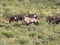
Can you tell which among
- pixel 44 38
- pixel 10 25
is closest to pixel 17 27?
pixel 10 25

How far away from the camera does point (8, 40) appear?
30.2 ft

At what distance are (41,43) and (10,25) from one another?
2992 millimetres

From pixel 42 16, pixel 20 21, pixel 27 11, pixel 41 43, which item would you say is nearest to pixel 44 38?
pixel 41 43

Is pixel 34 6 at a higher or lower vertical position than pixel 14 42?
lower

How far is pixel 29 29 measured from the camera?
11.0 metres

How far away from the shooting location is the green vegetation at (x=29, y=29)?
9082 mm

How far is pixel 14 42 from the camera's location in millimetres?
8898

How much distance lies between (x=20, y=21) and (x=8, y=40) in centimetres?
328

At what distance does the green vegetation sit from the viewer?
9.08 metres

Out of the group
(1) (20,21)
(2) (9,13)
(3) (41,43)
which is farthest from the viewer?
(2) (9,13)

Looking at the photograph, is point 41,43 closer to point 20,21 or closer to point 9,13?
point 20,21

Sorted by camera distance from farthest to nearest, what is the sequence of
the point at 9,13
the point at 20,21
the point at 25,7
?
1. the point at 25,7
2. the point at 9,13
3. the point at 20,21

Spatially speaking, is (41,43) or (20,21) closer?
(41,43)

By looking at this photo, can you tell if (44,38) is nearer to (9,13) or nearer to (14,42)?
(14,42)
